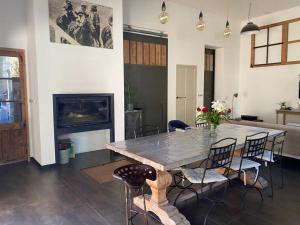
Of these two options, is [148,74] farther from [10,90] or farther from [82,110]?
[10,90]

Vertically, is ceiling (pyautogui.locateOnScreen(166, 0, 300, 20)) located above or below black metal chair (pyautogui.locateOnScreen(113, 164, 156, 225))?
above

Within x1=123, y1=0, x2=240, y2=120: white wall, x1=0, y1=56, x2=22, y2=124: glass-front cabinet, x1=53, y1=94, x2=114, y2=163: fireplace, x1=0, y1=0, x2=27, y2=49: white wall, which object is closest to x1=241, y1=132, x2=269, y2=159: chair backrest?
x1=53, y1=94, x2=114, y2=163: fireplace

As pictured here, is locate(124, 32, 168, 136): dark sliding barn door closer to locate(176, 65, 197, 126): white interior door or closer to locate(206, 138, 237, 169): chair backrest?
locate(176, 65, 197, 126): white interior door

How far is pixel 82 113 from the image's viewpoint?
178 inches

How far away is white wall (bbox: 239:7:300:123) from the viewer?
21.8 feet

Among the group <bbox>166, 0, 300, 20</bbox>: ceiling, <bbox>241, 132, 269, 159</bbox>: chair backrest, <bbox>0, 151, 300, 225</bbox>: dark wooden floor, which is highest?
<bbox>166, 0, 300, 20</bbox>: ceiling

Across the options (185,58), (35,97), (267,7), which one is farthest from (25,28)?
(267,7)

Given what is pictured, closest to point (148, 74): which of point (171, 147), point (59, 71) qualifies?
point (59, 71)

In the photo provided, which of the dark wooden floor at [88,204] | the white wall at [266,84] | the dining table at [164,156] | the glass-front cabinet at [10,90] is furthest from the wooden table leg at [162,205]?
the white wall at [266,84]

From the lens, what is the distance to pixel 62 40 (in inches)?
163

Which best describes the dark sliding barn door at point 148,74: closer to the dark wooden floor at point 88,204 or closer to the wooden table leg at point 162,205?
the dark wooden floor at point 88,204

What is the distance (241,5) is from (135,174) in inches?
227

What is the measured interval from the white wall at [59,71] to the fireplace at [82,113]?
0.11 m

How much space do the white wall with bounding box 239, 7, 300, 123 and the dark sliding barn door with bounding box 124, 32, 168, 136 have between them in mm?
3151
